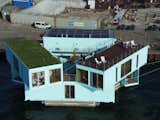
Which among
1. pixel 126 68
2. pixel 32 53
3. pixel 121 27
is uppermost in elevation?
pixel 32 53

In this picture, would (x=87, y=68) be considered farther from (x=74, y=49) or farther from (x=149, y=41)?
(x=149, y=41)

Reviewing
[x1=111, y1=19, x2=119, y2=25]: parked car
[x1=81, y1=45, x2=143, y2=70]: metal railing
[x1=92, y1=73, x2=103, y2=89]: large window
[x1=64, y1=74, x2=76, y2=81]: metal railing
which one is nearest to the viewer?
[x1=92, y1=73, x2=103, y2=89]: large window

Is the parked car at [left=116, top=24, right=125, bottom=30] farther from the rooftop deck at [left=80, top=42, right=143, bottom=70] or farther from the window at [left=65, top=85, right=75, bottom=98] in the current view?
the window at [left=65, top=85, right=75, bottom=98]

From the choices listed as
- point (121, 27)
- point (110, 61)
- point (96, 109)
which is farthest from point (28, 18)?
point (110, 61)

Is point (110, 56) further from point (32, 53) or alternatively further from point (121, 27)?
point (121, 27)

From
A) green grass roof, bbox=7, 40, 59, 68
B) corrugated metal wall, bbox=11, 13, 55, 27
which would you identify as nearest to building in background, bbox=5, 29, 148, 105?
green grass roof, bbox=7, 40, 59, 68

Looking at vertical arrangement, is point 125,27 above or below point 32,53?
below
